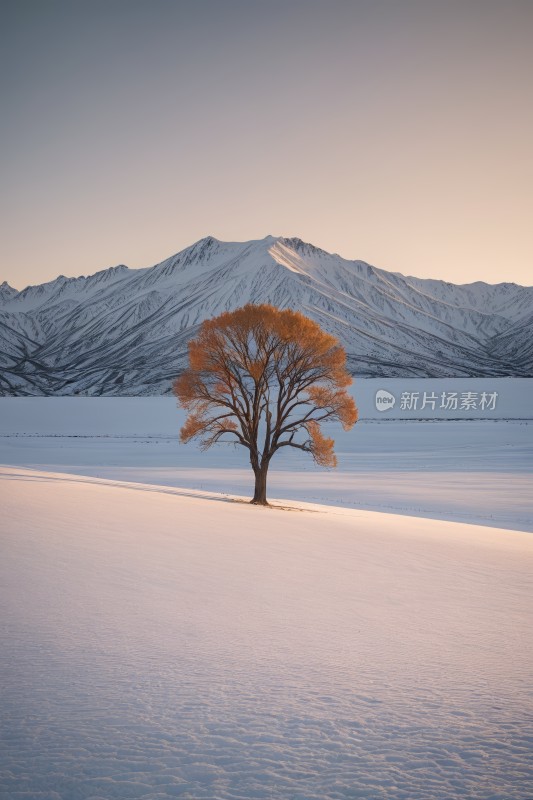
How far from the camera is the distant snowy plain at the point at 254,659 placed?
4.81m

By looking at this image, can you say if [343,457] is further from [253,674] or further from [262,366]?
[253,674]

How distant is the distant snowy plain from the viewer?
15.8 feet

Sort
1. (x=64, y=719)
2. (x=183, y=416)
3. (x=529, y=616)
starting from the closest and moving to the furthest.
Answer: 1. (x=64, y=719)
2. (x=529, y=616)
3. (x=183, y=416)

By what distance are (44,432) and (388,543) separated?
89.3 meters

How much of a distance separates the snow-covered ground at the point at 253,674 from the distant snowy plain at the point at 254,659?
23 mm

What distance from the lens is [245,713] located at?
5.74 m

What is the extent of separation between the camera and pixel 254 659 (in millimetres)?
7191

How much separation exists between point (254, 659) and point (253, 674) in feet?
1.52

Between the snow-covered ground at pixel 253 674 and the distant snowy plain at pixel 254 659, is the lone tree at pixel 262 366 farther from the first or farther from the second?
the snow-covered ground at pixel 253 674

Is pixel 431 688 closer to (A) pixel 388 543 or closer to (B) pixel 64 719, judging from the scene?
(B) pixel 64 719

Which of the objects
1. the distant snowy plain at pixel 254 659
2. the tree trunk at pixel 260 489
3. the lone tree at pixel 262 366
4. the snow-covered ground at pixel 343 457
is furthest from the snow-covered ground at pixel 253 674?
the snow-covered ground at pixel 343 457

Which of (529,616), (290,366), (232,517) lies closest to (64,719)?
(529,616)

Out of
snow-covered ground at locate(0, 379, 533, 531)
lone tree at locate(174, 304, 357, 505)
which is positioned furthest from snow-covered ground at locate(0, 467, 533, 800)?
snow-covered ground at locate(0, 379, 533, 531)

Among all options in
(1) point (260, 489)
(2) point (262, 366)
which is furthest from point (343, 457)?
(2) point (262, 366)
